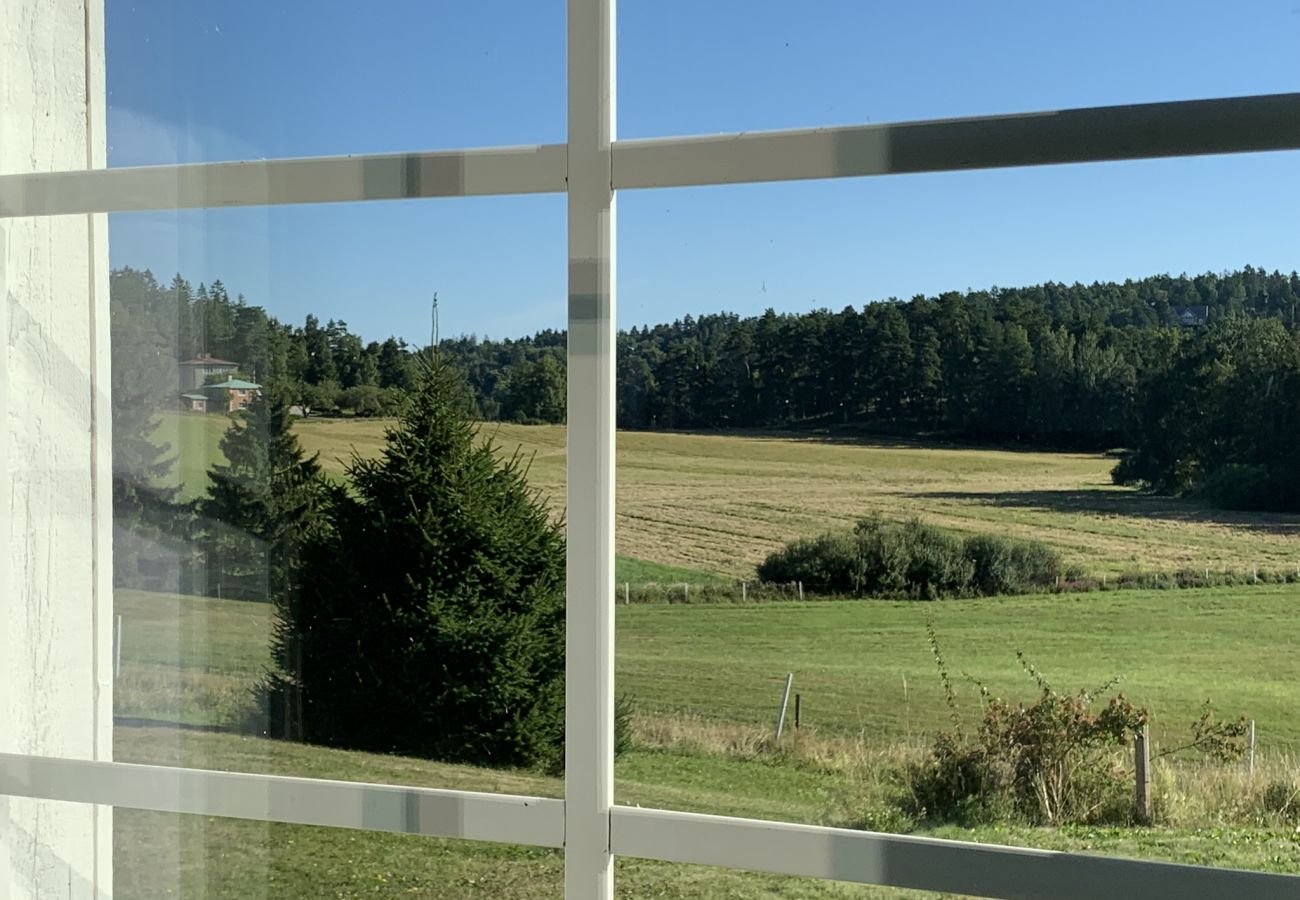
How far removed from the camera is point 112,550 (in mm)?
1706

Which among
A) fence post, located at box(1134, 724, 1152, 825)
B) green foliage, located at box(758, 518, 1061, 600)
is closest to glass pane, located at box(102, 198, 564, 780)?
green foliage, located at box(758, 518, 1061, 600)

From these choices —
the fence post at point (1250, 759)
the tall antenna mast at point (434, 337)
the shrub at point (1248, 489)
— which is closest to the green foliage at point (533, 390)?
the tall antenna mast at point (434, 337)

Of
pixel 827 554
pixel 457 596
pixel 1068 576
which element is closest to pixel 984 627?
pixel 1068 576

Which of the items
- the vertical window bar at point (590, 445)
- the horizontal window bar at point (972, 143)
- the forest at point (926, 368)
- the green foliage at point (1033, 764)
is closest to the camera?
the horizontal window bar at point (972, 143)

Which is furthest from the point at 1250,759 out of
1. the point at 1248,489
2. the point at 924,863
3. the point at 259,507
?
the point at 259,507

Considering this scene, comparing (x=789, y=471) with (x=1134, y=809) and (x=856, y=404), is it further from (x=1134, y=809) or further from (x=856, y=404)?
(x=1134, y=809)

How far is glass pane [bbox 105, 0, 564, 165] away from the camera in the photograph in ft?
5.57

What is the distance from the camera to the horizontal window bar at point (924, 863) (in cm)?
115

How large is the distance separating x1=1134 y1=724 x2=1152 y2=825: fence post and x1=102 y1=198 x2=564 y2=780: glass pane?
1.06 metres

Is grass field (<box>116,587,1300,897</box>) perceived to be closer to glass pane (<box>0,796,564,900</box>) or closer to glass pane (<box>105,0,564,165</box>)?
glass pane (<box>0,796,564,900</box>)

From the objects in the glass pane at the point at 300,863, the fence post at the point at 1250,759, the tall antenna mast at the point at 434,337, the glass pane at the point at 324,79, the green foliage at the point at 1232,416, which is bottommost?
the glass pane at the point at 300,863

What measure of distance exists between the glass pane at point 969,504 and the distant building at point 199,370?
2.62 ft

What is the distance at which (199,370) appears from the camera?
1.72m

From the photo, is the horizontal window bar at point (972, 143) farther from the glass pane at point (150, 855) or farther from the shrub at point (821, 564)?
the glass pane at point (150, 855)
